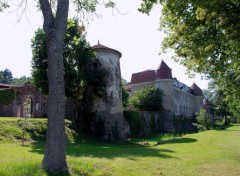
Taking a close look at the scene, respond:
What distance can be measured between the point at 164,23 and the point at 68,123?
43.1 feet

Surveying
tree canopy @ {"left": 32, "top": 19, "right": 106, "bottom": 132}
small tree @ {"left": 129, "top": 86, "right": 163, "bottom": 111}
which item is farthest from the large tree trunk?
small tree @ {"left": 129, "top": 86, "right": 163, "bottom": 111}

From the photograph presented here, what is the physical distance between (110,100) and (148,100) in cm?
1908

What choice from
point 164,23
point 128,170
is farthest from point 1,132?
point 164,23

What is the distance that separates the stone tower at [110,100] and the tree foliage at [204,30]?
576 inches

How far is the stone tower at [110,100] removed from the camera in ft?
94.5

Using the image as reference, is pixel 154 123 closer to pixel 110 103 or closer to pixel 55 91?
pixel 110 103

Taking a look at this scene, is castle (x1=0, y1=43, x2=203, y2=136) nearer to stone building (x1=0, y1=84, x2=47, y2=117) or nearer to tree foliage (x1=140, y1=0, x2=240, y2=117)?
stone building (x1=0, y1=84, x2=47, y2=117)

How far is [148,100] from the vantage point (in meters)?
47.4

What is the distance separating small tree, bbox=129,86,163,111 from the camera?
47.3 meters

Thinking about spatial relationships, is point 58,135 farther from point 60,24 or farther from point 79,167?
point 60,24

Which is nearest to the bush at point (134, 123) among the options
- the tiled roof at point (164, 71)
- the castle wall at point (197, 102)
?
the tiled roof at point (164, 71)

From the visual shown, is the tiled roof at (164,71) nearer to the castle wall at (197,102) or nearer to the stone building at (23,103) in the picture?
the castle wall at (197,102)

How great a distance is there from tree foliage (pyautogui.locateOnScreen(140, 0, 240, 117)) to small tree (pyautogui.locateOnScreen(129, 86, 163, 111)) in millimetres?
32118

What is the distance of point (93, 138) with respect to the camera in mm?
27578
